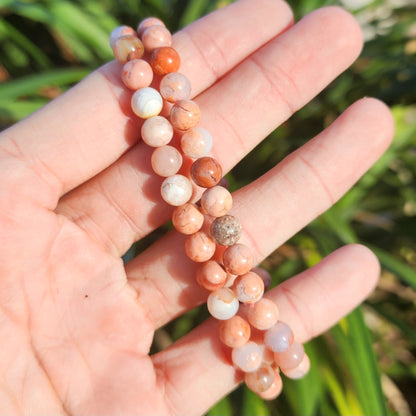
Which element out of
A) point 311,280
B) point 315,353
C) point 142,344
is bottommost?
point 315,353

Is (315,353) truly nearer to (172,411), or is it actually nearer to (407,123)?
(172,411)

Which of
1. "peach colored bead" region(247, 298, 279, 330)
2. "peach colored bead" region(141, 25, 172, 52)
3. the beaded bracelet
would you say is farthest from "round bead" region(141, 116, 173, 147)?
"peach colored bead" region(247, 298, 279, 330)

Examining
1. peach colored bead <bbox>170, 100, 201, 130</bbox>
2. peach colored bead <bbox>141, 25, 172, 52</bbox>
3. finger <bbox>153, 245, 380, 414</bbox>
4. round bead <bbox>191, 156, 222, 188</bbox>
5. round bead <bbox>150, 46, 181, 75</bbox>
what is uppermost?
peach colored bead <bbox>141, 25, 172, 52</bbox>

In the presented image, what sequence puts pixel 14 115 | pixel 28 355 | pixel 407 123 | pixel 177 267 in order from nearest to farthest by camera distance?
pixel 28 355, pixel 177 267, pixel 14 115, pixel 407 123

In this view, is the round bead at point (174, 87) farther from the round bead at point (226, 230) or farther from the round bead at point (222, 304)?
the round bead at point (222, 304)

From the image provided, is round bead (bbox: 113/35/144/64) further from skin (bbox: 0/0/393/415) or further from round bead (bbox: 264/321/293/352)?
round bead (bbox: 264/321/293/352)

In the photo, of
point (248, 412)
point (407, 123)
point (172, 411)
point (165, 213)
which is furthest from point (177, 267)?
point (407, 123)
